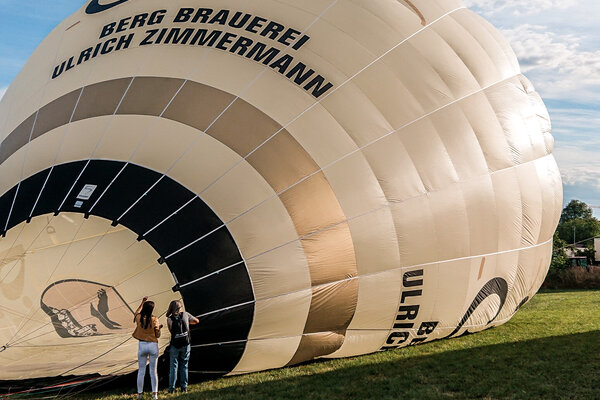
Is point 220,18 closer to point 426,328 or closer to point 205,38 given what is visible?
point 205,38

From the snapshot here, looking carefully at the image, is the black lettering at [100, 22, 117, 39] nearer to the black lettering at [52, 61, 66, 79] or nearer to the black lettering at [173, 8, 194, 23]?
the black lettering at [52, 61, 66, 79]

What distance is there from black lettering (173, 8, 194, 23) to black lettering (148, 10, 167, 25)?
19 cm

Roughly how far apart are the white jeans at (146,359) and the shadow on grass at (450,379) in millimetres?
270

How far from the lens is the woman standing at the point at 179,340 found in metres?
4.91

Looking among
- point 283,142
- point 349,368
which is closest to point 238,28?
point 283,142

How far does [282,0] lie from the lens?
6414 millimetres

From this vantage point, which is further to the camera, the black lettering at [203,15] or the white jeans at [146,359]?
the black lettering at [203,15]

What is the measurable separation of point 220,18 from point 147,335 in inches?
136

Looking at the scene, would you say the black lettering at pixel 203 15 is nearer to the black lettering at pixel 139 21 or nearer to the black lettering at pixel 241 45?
the black lettering at pixel 241 45

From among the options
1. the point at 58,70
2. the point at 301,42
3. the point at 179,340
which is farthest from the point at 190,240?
the point at 58,70

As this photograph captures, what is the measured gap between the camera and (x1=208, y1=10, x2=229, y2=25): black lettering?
6279 mm

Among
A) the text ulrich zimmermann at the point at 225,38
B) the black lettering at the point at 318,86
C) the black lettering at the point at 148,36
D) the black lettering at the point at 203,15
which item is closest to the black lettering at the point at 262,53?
the text ulrich zimmermann at the point at 225,38

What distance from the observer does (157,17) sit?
6.59 metres

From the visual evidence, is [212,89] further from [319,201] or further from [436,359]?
[436,359]
